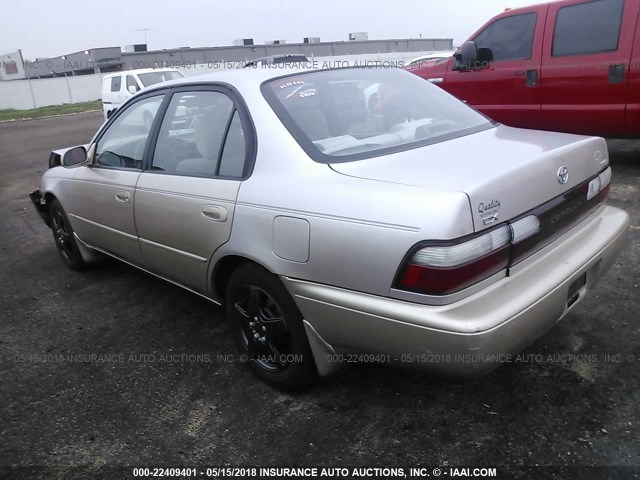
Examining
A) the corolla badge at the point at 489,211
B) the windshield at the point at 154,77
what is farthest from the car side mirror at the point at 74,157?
the windshield at the point at 154,77

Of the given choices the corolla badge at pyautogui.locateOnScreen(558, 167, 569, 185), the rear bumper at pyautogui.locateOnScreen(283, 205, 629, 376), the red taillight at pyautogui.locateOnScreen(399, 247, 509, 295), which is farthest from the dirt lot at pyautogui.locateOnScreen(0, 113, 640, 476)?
the corolla badge at pyautogui.locateOnScreen(558, 167, 569, 185)

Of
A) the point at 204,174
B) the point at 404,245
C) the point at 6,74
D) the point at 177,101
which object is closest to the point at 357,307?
the point at 404,245

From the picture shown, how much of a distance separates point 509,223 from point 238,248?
1227mm

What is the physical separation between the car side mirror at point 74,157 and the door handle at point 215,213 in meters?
1.66

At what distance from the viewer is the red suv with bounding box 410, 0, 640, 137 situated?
5746 mm

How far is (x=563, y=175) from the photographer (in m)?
2.37

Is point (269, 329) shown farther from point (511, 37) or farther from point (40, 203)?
point (511, 37)

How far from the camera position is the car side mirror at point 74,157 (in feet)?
12.8

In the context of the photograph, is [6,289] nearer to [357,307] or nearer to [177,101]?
[177,101]

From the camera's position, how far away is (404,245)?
6.50 feet

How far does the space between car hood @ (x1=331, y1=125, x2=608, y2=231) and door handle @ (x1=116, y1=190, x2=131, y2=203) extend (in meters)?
1.66

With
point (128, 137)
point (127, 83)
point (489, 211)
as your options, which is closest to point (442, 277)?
point (489, 211)

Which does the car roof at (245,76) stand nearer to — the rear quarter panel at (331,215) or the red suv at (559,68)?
the rear quarter panel at (331,215)

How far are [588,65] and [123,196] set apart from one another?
512 cm
